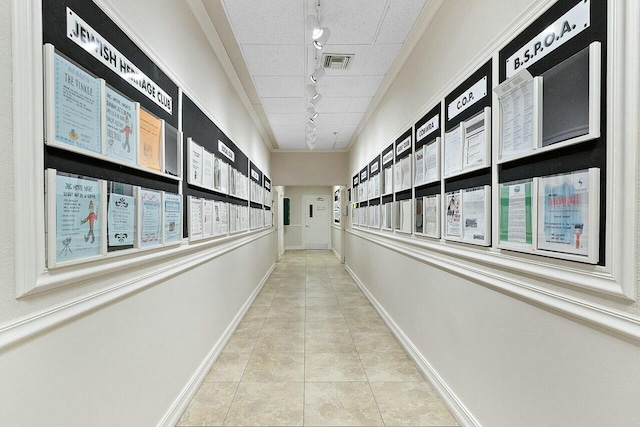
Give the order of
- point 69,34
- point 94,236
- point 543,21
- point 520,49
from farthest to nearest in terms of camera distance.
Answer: point 520,49, point 543,21, point 94,236, point 69,34

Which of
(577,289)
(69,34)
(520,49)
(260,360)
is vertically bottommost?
(260,360)

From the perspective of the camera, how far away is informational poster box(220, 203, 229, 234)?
3.21m

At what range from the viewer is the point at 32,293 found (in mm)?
1006

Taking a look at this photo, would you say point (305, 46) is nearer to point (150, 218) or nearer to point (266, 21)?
point (266, 21)

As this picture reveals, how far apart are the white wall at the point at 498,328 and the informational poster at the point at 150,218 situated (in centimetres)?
190

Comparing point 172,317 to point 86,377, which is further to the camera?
point 172,317

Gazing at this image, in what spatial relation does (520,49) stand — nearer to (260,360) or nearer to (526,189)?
(526,189)

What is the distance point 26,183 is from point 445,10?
2.76 meters

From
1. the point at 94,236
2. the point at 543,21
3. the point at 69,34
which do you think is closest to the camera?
the point at 69,34

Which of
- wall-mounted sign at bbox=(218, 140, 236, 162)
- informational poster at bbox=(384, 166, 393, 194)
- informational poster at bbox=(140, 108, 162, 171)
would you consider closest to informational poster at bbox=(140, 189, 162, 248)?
informational poster at bbox=(140, 108, 162, 171)

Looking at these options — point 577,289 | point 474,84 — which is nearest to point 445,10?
point 474,84

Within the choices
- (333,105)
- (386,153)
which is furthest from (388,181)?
(333,105)

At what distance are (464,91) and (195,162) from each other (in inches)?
80.0

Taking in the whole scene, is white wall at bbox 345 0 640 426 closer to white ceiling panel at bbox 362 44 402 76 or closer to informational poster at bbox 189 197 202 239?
white ceiling panel at bbox 362 44 402 76
